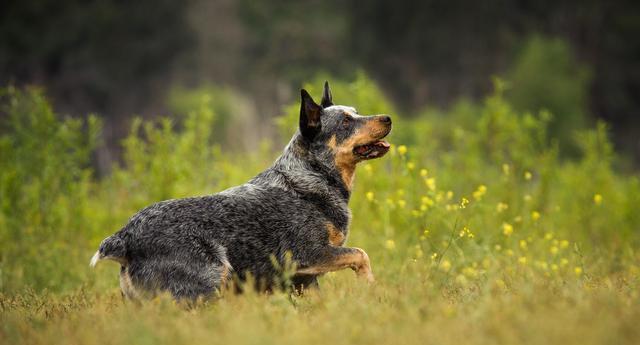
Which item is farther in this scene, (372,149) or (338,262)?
(372,149)

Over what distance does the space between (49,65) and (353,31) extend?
17.7 meters

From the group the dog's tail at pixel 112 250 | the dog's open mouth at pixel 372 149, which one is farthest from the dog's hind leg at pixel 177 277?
the dog's open mouth at pixel 372 149

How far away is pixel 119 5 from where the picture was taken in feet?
122

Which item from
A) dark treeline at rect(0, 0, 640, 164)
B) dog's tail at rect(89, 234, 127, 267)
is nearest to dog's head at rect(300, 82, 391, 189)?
dog's tail at rect(89, 234, 127, 267)

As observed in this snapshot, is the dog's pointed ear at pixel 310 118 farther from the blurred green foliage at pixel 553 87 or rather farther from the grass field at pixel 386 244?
the blurred green foliage at pixel 553 87

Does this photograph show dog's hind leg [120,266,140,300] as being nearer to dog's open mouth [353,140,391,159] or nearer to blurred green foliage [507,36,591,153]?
dog's open mouth [353,140,391,159]

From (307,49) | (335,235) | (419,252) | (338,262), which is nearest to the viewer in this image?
(338,262)

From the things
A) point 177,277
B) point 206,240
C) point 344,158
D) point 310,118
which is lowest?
point 177,277

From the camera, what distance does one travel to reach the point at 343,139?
6.59 meters

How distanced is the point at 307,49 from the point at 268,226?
3984 cm

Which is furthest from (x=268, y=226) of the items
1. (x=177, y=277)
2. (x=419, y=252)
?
(x=419, y=252)

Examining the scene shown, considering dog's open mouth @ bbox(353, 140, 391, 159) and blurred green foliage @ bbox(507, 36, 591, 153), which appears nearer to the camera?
dog's open mouth @ bbox(353, 140, 391, 159)

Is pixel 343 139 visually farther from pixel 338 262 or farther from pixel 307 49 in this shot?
pixel 307 49

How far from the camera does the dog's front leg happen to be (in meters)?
5.94
